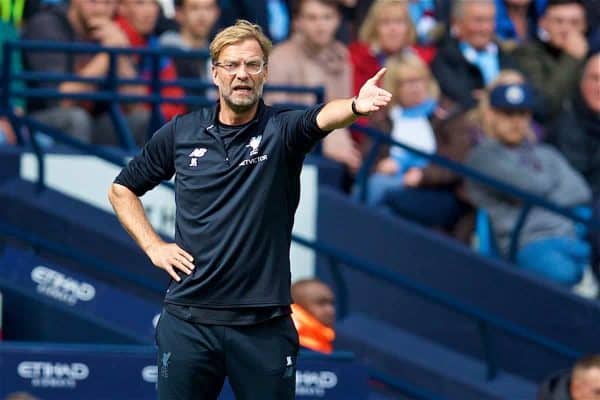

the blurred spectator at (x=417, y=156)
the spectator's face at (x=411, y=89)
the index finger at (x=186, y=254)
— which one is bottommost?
the blurred spectator at (x=417, y=156)

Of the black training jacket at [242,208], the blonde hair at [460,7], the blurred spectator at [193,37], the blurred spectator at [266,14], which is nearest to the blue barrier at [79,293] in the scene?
the blurred spectator at [193,37]

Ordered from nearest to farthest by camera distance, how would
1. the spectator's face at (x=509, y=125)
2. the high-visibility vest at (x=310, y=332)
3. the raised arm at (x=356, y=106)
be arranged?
the raised arm at (x=356, y=106) < the high-visibility vest at (x=310, y=332) < the spectator's face at (x=509, y=125)

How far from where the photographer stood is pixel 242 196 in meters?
5.89

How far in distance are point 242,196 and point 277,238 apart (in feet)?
0.67

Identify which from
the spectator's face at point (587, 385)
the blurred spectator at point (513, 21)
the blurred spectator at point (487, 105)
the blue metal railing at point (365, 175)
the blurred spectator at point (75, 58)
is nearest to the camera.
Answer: the spectator's face at point (587, 385)

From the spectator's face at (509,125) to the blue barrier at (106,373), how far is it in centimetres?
289

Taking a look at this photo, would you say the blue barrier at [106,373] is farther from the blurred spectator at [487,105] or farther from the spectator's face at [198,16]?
the spectator's face at [198,16]

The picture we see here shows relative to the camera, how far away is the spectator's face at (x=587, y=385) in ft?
27.5

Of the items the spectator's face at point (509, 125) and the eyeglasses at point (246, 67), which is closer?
the eyeglasses at point (246, 67)

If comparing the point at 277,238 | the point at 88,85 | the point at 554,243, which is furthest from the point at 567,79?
the point at 277,238

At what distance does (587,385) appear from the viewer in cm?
839

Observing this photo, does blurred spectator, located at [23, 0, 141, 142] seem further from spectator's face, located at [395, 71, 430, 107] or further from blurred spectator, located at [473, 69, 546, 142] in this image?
blurred spectator, located at [473, 69, 546, 142]

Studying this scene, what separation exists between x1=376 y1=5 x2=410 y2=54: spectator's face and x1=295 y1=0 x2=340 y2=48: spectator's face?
1.47 feet

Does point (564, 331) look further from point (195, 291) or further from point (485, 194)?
point (195, 291)
